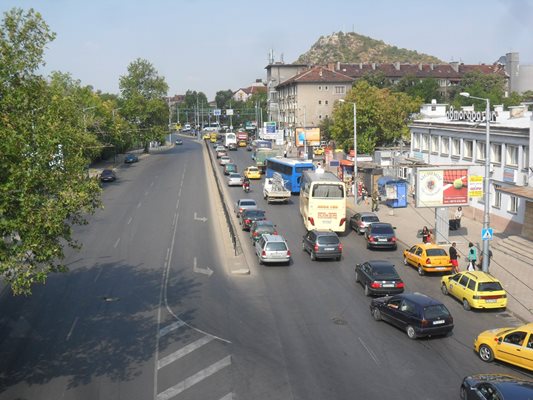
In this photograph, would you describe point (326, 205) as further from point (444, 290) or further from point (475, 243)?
point (444, 290)

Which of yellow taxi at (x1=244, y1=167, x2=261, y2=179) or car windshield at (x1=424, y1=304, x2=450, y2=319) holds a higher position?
yellow taxi at (x1=244, y1=167, x2=261, y2=179)

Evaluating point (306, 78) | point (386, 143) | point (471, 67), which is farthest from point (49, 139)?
point (471, 67)

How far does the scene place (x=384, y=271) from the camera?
2455 centimetres

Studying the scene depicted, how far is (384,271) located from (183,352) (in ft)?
31.9

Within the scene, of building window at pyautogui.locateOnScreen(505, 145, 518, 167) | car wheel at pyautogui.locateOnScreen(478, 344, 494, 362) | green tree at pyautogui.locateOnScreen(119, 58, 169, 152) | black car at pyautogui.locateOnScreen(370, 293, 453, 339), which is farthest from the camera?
green tree at pyautogui.locateOnScreen(119, 58, 169, 152)

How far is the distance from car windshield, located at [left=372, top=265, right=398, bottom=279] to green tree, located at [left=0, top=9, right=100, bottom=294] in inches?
465

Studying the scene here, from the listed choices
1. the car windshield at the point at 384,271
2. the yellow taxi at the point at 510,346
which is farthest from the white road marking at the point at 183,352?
the yellow taxi at the point at 510,346

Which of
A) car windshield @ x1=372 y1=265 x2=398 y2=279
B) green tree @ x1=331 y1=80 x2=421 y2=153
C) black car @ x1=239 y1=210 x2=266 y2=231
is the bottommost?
car windshield @ x1=372 y1=265 x2=398 y2=279

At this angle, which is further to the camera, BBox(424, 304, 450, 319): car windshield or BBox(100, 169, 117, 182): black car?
BBox(100, 169, 117, 182): black car

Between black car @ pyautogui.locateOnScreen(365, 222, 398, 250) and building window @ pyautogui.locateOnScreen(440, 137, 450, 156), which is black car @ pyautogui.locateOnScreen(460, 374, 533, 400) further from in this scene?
building window @ pyautogui.locateOnScreen(440, 137, 450, 156)

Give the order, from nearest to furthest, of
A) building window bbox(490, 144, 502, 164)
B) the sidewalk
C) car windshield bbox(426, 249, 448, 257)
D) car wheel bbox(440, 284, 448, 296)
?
1. the sidewalk
2. car wheel bbox(440, 284, 448, 296)
3. car windshield bbox(426, 249, 448, 257)
4. building window bbox(490, 144, 502, 164)

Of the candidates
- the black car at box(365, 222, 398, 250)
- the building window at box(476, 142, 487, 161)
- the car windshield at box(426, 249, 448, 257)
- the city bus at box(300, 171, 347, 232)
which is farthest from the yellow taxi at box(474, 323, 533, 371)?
the building window at box(476, 142, 487, 161)

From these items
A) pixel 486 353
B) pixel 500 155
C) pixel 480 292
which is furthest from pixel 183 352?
pixel 500 155

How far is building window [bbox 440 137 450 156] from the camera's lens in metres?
49.8
